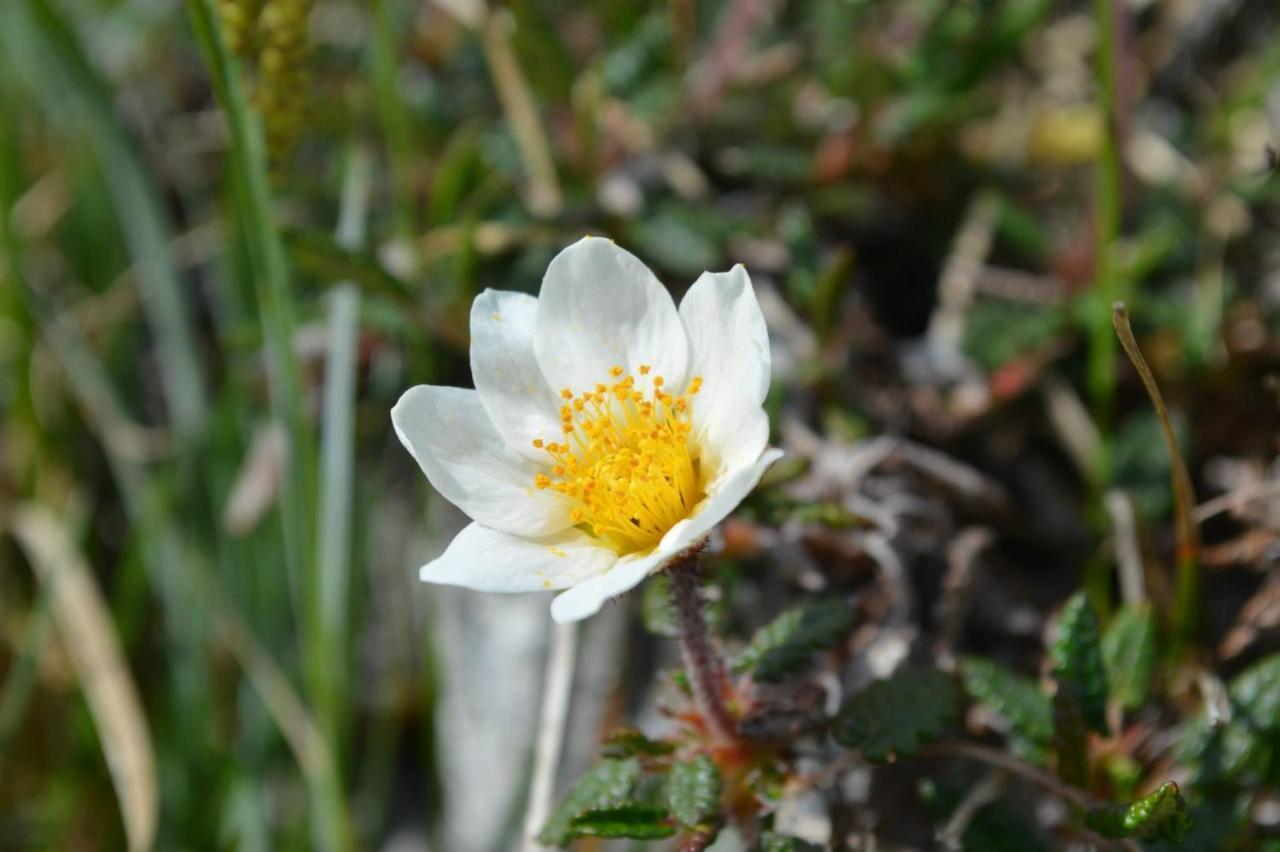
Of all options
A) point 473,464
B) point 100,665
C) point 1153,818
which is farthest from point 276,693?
point 1153,818

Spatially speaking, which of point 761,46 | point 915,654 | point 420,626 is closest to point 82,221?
point 420,626

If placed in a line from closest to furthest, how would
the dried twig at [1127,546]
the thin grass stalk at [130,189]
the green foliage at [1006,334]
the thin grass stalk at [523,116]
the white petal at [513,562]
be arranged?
the white petal at [513,562], the dried twig at [1127,546], the green foliage at [1006,334], the thin grass stalk at [523,116], the thin grass stalk at [130,189]

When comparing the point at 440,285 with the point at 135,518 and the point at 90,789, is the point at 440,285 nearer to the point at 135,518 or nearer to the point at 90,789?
the point at 135,518

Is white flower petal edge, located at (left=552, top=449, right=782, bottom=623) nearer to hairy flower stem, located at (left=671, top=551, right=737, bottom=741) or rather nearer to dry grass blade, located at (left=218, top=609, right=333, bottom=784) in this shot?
hairy flower stem, located at (left=671, top=551, right=737, bottom=741)

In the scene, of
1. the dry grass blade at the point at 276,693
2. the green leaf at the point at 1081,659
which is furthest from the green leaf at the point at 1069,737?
the dry grass blade at the point at 276,693

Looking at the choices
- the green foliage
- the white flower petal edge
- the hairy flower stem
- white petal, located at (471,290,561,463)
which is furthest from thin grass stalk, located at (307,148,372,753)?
the green foliage

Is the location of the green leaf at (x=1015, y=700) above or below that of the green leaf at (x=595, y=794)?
above

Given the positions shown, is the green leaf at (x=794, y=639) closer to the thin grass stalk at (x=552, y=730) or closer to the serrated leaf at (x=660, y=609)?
the serrated leaf at (x=660, y=609)
